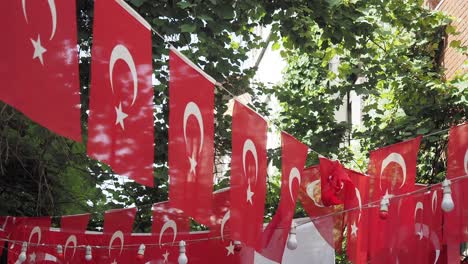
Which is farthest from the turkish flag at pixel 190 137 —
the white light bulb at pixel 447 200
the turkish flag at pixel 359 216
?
the turkish flag at pixel 359 216

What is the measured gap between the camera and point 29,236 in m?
8.52

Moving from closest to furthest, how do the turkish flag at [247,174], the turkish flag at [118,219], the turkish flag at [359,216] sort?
the turkish flag at [247,174]
the turkish flag at [359,216]
the turkish flag at [118,219]

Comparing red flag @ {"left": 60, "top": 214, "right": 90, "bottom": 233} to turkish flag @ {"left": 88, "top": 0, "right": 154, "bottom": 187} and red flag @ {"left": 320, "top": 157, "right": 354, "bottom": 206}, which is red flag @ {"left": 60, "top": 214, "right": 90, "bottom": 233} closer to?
red flag @ {"left": 320, "top": 157, "right": 354, "bottom": 206}

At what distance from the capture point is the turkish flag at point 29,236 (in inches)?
333

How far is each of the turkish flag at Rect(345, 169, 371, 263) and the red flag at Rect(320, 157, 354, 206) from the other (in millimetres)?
175

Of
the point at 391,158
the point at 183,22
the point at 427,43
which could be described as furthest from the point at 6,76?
the point at 427,43

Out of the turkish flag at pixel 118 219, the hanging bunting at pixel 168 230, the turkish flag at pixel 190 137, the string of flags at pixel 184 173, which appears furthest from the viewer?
the turkish flag at pixel 118 219

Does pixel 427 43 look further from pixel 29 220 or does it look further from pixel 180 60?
pixel 180 60

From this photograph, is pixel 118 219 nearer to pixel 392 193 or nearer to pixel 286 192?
pixel 286 192

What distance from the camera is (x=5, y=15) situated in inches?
139

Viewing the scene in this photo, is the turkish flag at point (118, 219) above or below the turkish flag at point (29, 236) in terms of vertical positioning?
above

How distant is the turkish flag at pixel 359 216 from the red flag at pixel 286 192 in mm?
1059

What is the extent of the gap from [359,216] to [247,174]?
2555mm

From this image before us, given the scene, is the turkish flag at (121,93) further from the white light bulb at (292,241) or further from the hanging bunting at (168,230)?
the hanging bunting at (168,230)
